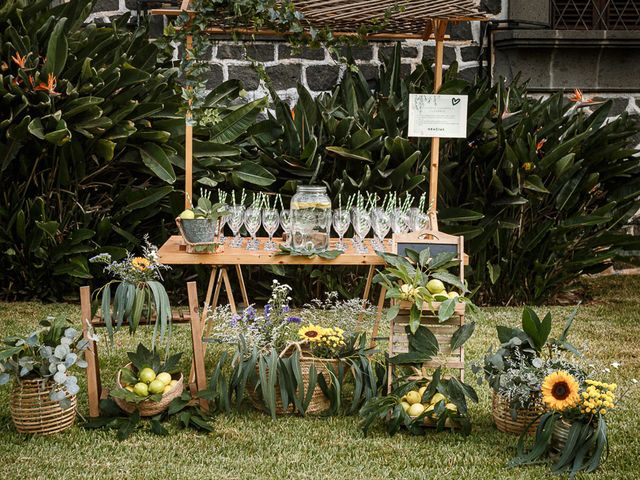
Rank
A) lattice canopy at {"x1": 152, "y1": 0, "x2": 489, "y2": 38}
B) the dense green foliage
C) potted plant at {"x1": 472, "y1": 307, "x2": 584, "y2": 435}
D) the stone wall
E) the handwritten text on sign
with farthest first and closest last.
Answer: the stone wall
the dense green foliage
the handwritten text on sign
lattice canopy at {"x1": 152, "y1": 0, "x2": 489, "y2": 38}
potted plant at {"x1": 472, "y1": 307, "x2": 584, "y2": 435}

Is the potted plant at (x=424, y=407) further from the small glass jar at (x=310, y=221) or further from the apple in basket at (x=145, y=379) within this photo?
the apple in basket at (x=145, y=379)

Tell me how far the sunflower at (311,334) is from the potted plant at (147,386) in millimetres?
576

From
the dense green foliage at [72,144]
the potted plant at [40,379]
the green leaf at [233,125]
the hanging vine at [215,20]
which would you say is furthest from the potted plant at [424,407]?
the green leaf at [233,125]

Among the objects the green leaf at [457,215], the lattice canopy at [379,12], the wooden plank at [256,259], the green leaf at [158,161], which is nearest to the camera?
the wooden plank at [256,259]

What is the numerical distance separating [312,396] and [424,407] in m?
0.51

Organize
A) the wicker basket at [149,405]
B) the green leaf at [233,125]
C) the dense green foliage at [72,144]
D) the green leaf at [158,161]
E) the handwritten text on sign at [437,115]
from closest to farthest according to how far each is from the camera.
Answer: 1. the wicker basket at [149,405]
2. the handwritten text on sign at [437,115]
3. the dense green foliage at [72,144]
4. the green leaf at [158,161]
5. the green leaf at [233,125]

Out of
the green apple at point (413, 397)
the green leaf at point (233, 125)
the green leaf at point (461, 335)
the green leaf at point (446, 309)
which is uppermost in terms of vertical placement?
the green leaf at point (233, 125)

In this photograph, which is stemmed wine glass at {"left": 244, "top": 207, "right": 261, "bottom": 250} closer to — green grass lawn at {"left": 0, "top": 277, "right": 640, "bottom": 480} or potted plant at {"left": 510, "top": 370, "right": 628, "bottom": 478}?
green grass lawn at {"left": 0, "top": 277, "right": 640, "bottom": 480}

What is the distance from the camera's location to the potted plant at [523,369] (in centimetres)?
370

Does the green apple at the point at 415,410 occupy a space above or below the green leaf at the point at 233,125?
below

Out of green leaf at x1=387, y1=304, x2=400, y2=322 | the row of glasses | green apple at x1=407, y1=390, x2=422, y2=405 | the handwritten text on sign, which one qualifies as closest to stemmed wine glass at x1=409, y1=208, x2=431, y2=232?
the row of glasses

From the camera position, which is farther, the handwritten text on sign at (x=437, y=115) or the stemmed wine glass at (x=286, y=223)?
the handwritten text on sign at (x=437, y=115)

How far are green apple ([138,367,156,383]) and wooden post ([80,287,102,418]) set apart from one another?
0.63ft

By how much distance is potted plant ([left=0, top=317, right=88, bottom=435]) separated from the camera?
3727 millimetres
